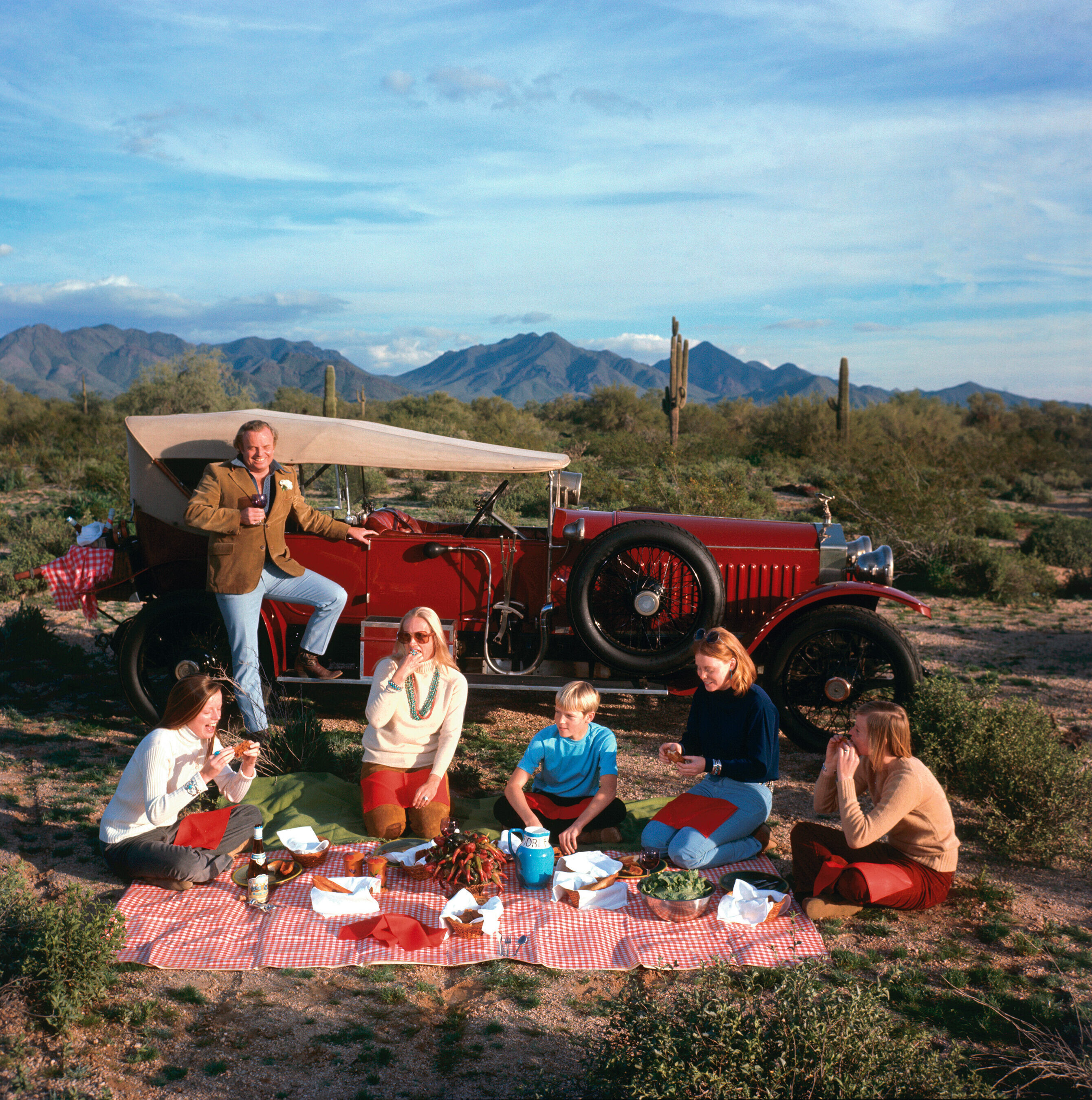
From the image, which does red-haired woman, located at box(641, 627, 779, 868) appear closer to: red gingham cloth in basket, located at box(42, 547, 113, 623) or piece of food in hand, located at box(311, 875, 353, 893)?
piece of food in hand, located at box(311, 875, 353, 893)

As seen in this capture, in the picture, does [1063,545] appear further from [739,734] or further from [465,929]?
[465,929]

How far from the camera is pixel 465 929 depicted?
361cm

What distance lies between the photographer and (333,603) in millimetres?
5602

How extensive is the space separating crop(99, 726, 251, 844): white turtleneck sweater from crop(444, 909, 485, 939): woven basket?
120 cm

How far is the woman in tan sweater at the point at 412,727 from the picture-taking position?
14.7ft

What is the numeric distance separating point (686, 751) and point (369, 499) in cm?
318

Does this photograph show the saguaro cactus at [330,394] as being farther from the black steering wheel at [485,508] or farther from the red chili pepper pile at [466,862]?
the red chili pepper pile at [466,862]

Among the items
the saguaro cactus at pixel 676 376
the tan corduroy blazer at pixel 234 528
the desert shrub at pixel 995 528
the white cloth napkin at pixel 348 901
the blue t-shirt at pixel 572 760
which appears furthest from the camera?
the saguaro cactus at pixel 676 376

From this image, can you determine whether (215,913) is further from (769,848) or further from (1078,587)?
(1078,587)

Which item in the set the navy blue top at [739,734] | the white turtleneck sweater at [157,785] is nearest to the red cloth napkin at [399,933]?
the white turtleneck sweater at [157,785]

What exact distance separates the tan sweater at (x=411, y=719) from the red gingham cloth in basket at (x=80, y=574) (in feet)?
8.22

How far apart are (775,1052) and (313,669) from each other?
4.02m

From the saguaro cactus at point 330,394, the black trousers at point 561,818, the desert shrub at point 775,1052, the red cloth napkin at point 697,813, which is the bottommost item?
the black trousers at point 561,818

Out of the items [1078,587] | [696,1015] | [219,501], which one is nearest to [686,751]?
[696,1015]
